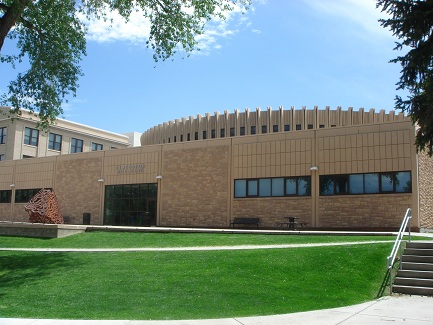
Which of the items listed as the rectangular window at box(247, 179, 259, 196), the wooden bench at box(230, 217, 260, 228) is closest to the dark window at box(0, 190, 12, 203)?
the wooden bench at box(230, 217, 260, 228)

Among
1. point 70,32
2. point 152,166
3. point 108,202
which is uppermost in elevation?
point 70,32

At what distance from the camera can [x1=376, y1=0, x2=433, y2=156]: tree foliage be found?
8.69m

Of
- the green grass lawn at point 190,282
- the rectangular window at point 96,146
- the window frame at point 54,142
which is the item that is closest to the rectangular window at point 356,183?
the green grass lawn at point 190,282

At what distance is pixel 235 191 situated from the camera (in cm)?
3203

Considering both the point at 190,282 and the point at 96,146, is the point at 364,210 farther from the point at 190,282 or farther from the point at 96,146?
the point at 96,146

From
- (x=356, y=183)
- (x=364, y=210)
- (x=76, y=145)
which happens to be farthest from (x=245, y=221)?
(x=76, y=145)

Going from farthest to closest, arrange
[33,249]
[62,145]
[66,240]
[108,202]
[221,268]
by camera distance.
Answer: [62,145], [108,202], [66,240], [33,249], [221,268]

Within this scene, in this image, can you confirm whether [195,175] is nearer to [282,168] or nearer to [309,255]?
[282,168]

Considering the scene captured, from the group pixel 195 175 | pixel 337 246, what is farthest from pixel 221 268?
pixel 195 175

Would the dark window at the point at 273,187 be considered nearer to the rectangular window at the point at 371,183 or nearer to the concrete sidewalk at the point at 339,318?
the rectangular window at the point at 371,183

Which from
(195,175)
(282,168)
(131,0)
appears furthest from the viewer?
(195,175)

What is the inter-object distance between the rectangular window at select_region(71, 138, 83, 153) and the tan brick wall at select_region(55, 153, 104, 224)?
70.7 ft

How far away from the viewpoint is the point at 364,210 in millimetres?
27500

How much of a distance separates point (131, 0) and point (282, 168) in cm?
1502
